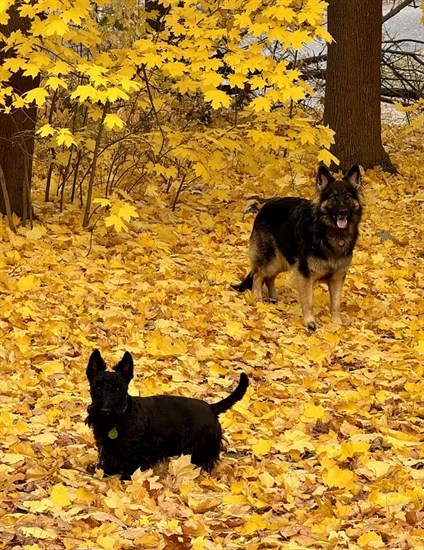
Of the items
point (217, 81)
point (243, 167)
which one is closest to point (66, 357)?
point (217, 81)

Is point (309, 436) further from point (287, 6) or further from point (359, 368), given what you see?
point (287, 6)

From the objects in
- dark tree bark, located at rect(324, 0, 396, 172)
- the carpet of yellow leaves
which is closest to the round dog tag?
the carpet of yellow leaves

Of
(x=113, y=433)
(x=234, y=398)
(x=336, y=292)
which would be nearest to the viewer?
(x=113, y=433)

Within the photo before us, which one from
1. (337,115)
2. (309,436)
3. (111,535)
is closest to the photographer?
(111,535)

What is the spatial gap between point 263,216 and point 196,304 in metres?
1.55

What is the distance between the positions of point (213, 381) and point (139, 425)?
1.85m

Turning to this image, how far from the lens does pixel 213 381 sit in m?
6.65

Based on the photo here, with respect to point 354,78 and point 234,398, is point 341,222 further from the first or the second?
point 354,78

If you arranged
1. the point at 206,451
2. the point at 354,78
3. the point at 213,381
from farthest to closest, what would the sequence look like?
the point at 354,78 → the point at 213,381 → the point at 206,451

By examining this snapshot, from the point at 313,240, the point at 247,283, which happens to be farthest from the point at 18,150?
the point at 313,240

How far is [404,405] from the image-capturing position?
249 inches

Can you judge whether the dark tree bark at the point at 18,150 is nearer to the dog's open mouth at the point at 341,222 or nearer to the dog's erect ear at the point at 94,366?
the dog's open mouth at the point at 341,222

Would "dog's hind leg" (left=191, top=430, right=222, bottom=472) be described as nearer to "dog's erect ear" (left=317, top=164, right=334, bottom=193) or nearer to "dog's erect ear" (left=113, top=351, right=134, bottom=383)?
"dog's erect ear" (left=113, top=351, right=134, bottom=383)

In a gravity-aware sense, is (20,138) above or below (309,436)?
above
